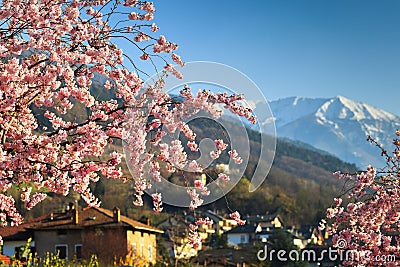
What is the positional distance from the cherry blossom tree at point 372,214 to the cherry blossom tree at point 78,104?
205 centimetres

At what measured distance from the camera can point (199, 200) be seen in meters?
6.57

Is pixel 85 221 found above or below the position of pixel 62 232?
above

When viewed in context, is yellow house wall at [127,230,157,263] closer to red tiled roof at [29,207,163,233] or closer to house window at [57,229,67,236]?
red tiled roof at [29,207,163,233]

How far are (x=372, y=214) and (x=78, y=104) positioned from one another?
4246 mm

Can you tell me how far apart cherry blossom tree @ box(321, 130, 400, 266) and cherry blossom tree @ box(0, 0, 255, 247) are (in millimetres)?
2048

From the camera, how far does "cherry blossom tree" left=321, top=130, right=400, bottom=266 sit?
7.68 m

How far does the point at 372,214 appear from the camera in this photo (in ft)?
25.8

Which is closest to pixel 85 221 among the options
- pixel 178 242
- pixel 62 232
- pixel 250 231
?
pixel 62 232

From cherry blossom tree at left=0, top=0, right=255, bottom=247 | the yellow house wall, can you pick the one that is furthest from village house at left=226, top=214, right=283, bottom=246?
cherry blossom tree at left=0, top=0, right=255, bottom=247

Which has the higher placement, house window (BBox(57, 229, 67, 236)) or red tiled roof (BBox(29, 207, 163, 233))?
red tiled roof (BBox(29, 207, 163, 233))

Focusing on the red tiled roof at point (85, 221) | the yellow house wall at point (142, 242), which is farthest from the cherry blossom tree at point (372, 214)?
the red tiled roof at point (85, 221)

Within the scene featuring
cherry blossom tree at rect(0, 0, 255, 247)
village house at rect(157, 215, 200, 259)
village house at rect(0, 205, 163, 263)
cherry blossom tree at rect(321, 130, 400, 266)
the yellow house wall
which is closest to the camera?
cherry blossom tree at rect(0, 0, 255, 247)

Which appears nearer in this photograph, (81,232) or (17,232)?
(81,232)

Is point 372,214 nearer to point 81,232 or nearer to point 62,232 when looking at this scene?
point 81,232
